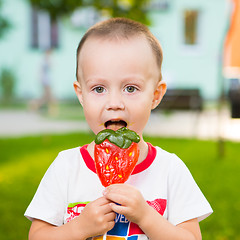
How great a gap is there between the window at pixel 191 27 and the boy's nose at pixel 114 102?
602 inches

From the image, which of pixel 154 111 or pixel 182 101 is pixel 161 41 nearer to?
pixel 154 111

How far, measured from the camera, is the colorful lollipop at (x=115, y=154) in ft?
4.04

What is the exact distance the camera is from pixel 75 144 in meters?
6.25

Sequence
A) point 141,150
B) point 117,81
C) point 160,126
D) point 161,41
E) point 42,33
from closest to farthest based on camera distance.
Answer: point 117,81, point 141,150, point 160,126, point 42,33, point 161,41

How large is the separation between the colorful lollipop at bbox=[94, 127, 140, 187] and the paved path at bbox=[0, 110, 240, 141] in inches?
225

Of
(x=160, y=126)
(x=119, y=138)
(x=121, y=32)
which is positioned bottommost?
(x=160, y=126)

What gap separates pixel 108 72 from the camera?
1.30 m

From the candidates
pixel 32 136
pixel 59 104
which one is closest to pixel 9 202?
pixel 32 136

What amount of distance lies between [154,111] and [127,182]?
328 inches

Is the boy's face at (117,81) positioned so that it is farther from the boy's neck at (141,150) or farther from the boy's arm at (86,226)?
the boy's arm at (86,226)

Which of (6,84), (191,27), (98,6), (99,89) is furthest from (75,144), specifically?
(191,27)

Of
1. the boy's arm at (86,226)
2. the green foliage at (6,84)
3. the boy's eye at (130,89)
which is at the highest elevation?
the boy's eye at (130,89)

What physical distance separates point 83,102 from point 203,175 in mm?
3454

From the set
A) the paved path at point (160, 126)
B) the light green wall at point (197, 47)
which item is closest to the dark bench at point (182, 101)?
the paved path at point (160, 126)
